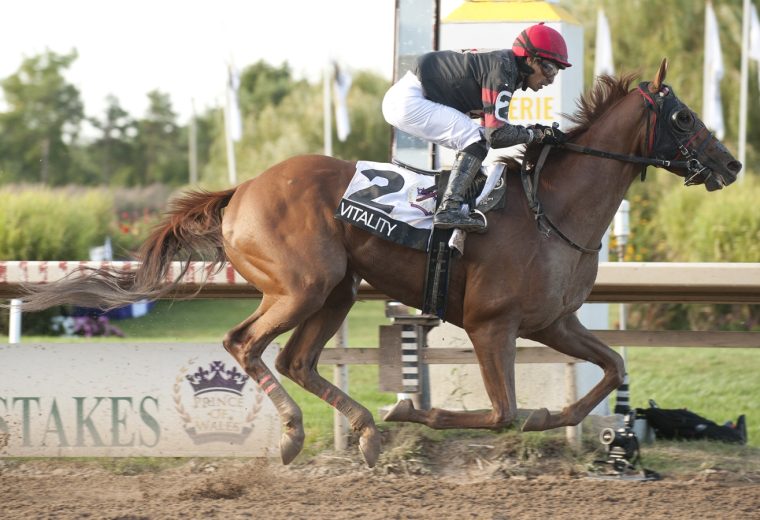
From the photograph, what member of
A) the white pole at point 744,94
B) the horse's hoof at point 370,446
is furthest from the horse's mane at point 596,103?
the white pole at point 744,94

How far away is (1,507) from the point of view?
491cm

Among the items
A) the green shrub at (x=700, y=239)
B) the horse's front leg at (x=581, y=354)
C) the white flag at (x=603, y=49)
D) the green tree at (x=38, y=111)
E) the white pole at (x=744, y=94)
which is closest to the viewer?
the horse's front leg at (x=581, y=354)

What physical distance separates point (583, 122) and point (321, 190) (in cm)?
141

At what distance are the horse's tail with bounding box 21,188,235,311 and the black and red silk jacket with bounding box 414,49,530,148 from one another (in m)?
1.25

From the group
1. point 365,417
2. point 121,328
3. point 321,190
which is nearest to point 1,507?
point 365,417

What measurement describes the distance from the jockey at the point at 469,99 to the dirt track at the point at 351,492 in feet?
4.71

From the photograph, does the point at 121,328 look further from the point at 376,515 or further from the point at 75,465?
the point at 376,515

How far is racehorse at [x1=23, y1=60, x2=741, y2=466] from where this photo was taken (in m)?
4.93

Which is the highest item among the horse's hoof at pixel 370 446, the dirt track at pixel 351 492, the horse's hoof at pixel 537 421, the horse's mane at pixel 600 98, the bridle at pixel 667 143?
the horse's mane at pixel 600 98

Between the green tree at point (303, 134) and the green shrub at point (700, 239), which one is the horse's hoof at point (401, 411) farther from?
the green tree at point (303, 134)

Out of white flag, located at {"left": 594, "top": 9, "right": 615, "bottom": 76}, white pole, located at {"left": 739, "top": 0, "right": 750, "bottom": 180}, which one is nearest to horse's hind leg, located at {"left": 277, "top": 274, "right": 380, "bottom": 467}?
white pole, located at {"left": 739, "top": 0, "right": 750, "bottom": 180}

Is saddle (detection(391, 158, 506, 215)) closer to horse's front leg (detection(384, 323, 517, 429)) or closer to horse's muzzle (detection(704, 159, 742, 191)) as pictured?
horse's front leg (detection(384, 323, 517, 429))

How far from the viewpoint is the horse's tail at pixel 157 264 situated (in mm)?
5367

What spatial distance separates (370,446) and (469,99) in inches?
70.8
